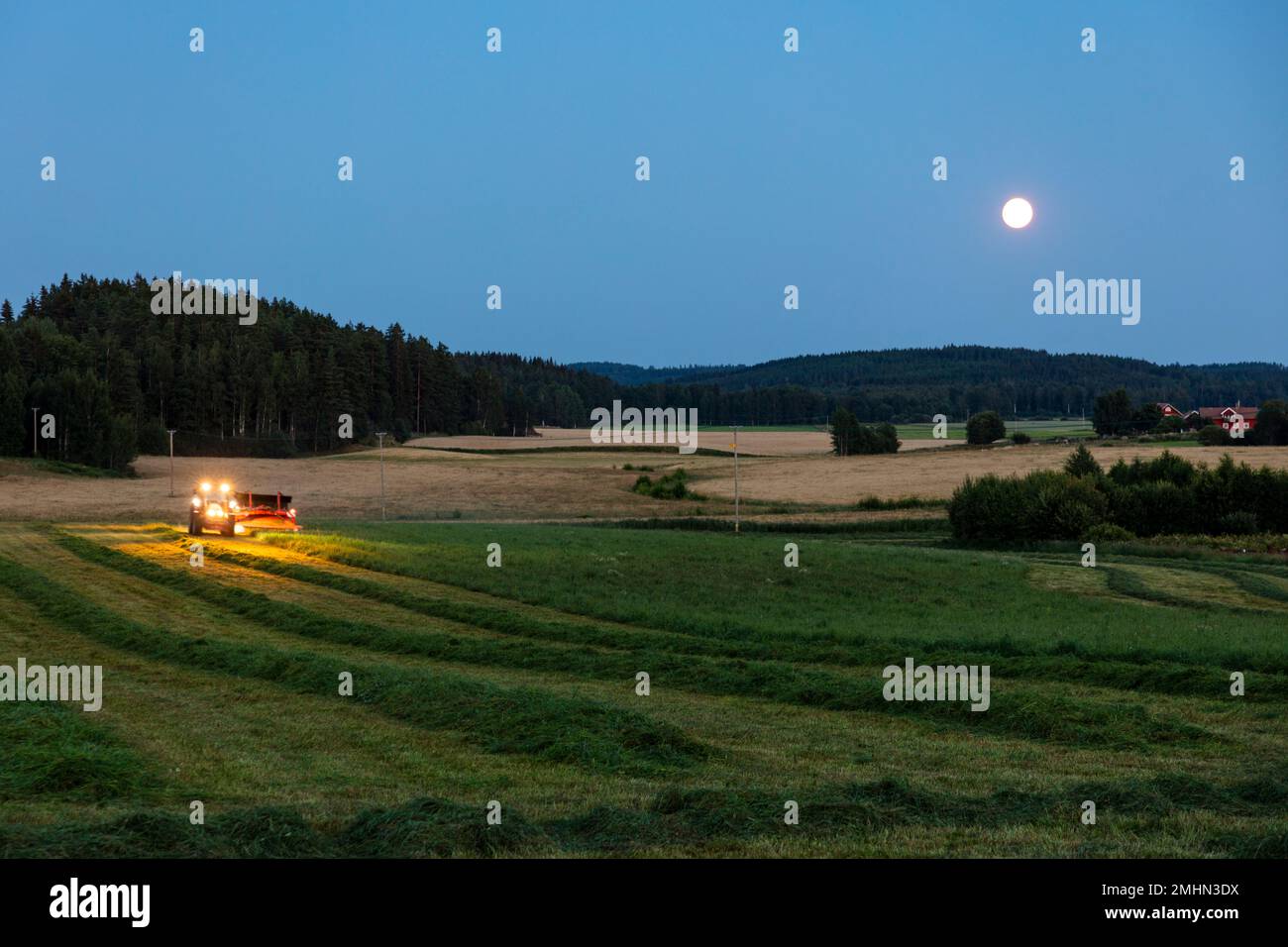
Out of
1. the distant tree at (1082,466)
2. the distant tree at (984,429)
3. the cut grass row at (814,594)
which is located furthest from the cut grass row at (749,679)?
the distant tree at (984,429)

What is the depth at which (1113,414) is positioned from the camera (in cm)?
12588

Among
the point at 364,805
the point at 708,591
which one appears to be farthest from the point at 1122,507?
the point at 364,805

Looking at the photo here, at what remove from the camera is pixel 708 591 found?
105 ft

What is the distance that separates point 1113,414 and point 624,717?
4728 inches

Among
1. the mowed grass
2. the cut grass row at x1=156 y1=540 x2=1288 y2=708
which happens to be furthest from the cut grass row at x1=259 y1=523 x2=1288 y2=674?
the cut grass row at x1=156 y1=540 x2=1288 y2=708

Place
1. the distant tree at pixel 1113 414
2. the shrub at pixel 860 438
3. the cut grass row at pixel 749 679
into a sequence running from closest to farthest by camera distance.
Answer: the cut grass row at pixel 749 679, the shrub at pixel 860 438, the distant tree at pixel 1113 414

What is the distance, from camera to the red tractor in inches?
1747

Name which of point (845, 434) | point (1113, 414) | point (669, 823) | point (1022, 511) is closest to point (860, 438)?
point (845, 434)

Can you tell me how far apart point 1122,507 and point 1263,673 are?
43.3 meters

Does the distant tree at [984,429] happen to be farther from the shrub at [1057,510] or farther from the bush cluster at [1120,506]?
the shrub at [1057,510]

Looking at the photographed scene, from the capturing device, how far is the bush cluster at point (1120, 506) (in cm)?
5947

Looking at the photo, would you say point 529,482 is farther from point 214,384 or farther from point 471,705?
point 471,705

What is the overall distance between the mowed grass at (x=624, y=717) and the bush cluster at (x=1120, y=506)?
23.3m
